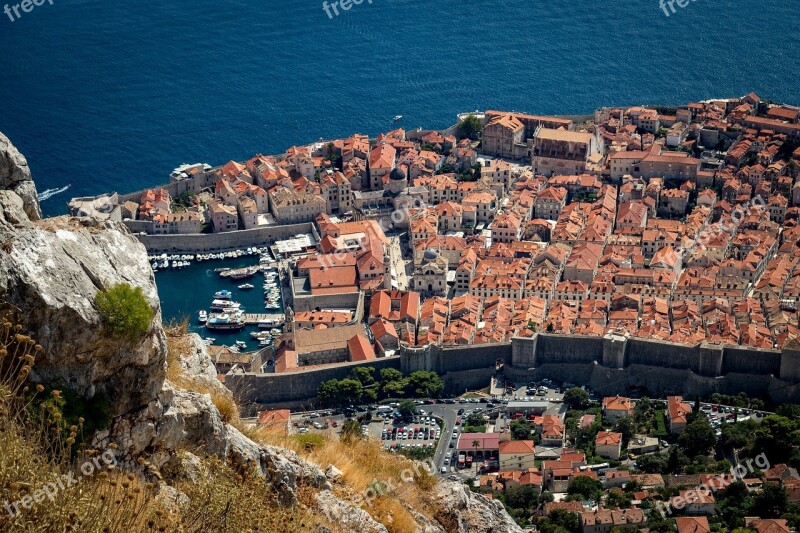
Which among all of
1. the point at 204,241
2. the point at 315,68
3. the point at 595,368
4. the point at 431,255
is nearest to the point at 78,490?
the point at 595,368

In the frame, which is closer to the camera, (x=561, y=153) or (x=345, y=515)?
(x=345, y=515)

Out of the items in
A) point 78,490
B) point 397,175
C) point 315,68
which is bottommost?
point 397,175

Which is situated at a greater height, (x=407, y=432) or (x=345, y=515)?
(x=345, y=515)

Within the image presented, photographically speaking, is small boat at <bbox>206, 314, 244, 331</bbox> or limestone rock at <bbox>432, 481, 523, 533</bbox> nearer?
limestone rock at <bbox>432, 481, 523, 533</bbox>

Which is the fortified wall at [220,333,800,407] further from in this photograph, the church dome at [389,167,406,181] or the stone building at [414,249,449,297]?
the church dome at [389,167,406,181]

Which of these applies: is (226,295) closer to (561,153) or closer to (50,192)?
(50,192)

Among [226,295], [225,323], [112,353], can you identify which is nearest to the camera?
[112,353]

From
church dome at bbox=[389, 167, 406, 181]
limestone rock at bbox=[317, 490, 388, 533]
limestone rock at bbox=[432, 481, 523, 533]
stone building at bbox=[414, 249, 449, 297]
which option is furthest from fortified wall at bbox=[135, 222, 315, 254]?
limestone rock at bbox=[317, 490, 388, 533]

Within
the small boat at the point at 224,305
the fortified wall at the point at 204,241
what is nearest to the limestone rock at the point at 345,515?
the small boat at the point at 224,305
